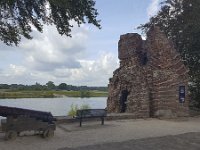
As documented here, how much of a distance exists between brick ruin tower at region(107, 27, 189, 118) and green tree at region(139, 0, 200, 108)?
3.57 m

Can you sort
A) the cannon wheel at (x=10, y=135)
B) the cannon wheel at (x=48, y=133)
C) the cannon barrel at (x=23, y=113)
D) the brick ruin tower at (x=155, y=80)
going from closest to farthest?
the cannon wheel at (x=10, y=135), the cannon barrel at (x=23, y=113), the cannon wheel at (x=48, y=133), the brick ruin tower at (x=155, y=80)

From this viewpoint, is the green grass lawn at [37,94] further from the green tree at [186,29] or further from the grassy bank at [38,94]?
the green tree at [186,29]

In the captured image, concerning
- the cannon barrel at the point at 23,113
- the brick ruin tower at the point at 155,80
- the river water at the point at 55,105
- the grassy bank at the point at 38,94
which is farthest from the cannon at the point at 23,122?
the grassy bank at the point at 38,94

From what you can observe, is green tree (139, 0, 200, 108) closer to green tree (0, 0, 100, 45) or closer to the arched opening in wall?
the arched opening in wall

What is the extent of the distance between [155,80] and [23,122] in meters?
9.22

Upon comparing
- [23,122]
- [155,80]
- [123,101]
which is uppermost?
[155,80]

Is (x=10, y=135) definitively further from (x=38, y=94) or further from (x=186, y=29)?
(x=38, y=94)

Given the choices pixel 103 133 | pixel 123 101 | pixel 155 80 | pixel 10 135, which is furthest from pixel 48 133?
pixel 123 101

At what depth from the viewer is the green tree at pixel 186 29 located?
23259 millimetres

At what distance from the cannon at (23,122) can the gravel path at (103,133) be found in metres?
0.26

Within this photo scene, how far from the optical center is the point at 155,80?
1970 cm

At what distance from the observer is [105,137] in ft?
43.1

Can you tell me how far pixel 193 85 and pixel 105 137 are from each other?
14.5 metres

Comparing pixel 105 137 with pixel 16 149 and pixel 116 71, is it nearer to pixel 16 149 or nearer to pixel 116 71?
pixel 16 149
